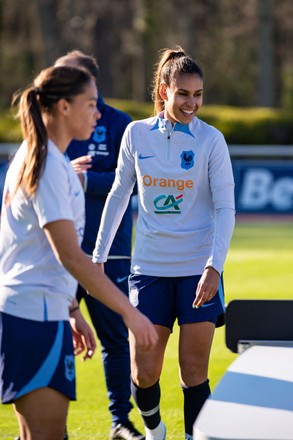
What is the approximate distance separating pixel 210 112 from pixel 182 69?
25.0m

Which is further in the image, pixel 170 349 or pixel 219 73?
pixel 219 73

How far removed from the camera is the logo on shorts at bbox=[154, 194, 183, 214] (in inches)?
220

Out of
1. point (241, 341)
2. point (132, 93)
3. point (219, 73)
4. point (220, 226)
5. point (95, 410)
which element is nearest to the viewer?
point (241, 341)

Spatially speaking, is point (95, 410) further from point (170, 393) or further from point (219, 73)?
point (219, 73)

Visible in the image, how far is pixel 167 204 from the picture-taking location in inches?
221

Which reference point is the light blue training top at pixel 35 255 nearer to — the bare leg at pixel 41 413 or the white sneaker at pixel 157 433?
the bare leg at pixel 41 413

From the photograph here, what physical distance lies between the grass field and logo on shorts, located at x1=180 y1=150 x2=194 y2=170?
191 cm

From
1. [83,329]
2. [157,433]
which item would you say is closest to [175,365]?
[157,433]

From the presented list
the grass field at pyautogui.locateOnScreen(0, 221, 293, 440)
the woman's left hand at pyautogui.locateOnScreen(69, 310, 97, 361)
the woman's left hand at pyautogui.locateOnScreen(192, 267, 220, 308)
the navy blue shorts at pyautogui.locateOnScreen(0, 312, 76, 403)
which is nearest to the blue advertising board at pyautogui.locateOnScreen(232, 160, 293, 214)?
the grass field at pyautogui.locateOnScreen(0, 221, 293, 440)

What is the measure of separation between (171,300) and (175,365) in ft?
11.7

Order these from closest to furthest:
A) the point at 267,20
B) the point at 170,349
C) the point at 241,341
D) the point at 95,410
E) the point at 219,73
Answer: the point at 241,341
the point at 95,410
the point at 170,349
the point at 267,20
the point at 219,73

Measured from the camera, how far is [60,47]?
129 ft

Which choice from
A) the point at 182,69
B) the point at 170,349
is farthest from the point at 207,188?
the point at 170,349

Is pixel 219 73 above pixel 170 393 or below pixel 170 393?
below
